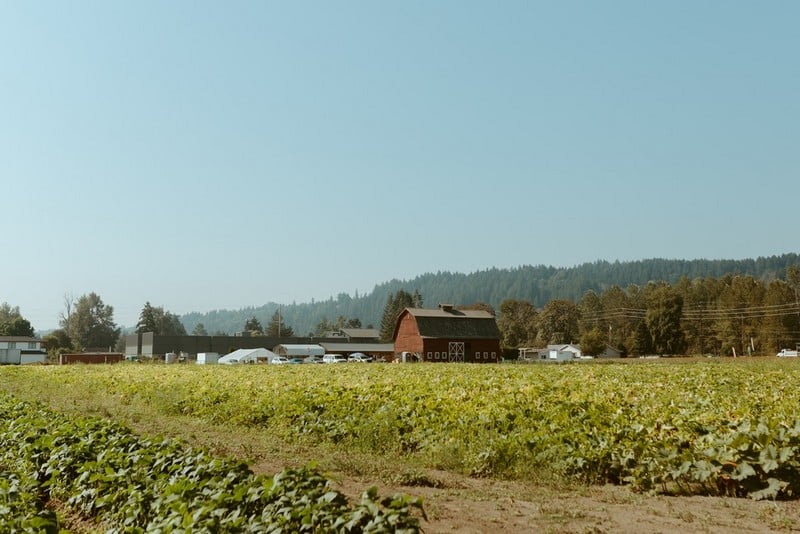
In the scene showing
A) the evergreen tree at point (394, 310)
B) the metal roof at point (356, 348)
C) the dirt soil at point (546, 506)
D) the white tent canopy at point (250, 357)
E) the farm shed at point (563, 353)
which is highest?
the evergreen tree at point (394, 310)

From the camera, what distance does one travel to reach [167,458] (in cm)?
861

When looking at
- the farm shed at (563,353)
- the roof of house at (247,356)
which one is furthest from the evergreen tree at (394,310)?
the roof of house at (247,356)

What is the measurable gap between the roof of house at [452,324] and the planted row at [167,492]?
61.4 m

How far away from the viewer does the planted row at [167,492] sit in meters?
5.93

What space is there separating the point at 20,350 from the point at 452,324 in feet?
226

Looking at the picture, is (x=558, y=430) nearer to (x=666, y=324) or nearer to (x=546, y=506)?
(x=546, y=506)

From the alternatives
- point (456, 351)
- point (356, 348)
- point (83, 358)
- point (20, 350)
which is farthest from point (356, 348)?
point (20, 350)

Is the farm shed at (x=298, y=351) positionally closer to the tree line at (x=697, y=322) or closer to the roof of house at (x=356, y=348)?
the roof of house at (x=356, y=348)

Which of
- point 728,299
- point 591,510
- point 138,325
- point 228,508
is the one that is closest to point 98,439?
point 228,508

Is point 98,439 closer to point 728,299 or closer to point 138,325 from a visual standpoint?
point 728,299

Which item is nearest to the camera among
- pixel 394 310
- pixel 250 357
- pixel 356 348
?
pixel 250 357

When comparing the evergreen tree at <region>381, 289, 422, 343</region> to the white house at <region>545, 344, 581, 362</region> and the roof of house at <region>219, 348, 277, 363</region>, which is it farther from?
the roof of house at <region>219, 348, 277, 363</region>

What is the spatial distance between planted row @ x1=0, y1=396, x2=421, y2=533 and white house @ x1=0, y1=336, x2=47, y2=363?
95.0m

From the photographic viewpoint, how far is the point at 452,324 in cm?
7444
